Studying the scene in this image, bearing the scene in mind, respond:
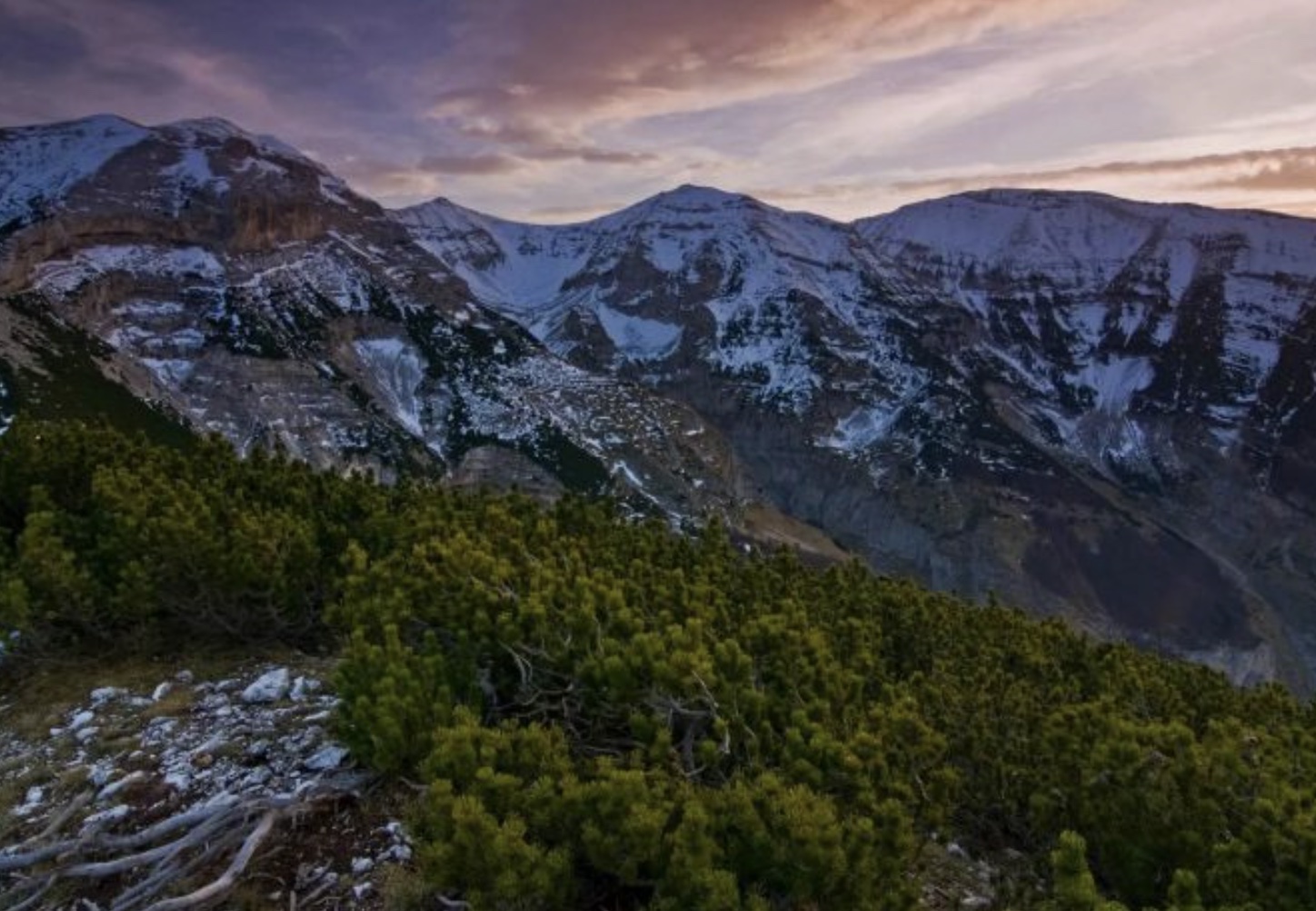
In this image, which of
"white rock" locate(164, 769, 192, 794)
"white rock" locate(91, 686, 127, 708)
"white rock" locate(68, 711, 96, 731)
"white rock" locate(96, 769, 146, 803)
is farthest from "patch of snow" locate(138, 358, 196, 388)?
"white rock" locate(164, 769, 192, 794)

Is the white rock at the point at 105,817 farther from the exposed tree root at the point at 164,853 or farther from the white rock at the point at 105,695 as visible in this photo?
the white rock at the point at 105,695

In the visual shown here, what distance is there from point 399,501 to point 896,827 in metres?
14.1

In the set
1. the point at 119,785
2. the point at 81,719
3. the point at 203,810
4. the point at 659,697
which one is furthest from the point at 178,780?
the point at 659,697

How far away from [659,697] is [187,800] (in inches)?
225

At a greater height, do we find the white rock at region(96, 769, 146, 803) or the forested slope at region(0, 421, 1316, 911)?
the forested slope at region(0, 421, 1316, 911)

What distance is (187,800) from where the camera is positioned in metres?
11.3

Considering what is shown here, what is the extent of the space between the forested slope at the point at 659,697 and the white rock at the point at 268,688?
6.25 ft

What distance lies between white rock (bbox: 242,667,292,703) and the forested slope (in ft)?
6.25

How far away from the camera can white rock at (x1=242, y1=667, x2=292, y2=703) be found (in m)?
14.1

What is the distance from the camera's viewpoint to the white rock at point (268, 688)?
14086 mm

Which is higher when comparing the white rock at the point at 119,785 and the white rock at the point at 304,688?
the white rock at the point at 304,688

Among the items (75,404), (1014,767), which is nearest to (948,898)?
(1014,767)

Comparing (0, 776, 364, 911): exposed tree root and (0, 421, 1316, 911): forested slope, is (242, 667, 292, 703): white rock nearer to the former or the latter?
(0, 421, 1316, 911): forested slope

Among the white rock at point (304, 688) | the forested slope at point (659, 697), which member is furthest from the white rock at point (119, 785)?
the forested slope at point (659, 697)
